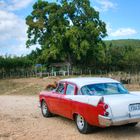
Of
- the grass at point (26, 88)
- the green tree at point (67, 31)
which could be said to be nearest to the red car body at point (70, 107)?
the grass at point (26, 88)

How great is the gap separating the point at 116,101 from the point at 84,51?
4758 centimetres

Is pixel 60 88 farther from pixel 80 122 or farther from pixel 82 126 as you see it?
pixel 82 126

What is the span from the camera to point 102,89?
35.6ft

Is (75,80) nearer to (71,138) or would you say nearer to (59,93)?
(59,93)

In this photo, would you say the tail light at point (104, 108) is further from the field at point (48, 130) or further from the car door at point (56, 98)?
the car door at point (56, 98)

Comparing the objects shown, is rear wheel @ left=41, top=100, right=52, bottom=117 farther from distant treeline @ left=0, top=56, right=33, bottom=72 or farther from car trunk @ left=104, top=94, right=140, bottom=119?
distant treeline @ left=0, top=56, right=33, bottom=72

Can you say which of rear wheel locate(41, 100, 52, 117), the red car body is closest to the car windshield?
the red car body

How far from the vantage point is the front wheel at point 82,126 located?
33.9ft

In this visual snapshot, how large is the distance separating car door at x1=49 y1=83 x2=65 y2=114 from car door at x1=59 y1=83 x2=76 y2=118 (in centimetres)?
27

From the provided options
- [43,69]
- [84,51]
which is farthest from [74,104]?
[43,69]

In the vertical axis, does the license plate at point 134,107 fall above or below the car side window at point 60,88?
below

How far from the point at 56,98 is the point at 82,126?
218 centimetres

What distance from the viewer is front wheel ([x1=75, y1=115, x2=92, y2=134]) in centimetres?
1034

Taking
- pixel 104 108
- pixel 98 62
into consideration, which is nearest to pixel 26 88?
pixel 104 108
